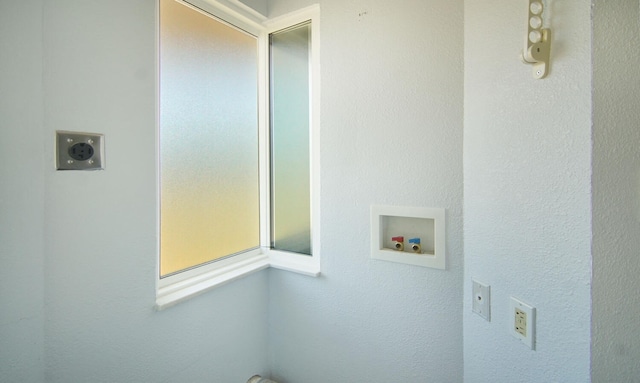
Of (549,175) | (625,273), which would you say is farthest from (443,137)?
(625,273)

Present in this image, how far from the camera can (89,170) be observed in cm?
93

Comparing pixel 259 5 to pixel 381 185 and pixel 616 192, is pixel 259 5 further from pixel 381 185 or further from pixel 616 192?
pixel 616 192

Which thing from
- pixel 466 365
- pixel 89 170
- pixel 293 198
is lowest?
pixel 466 365

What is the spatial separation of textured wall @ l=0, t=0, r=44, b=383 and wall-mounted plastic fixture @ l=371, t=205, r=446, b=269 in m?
1.21

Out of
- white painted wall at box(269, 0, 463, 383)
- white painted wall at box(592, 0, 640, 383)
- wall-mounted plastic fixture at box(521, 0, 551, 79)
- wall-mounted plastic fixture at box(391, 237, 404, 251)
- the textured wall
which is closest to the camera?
white painted wall at box(592, 0, 640, 383)

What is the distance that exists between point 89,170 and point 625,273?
1463mm

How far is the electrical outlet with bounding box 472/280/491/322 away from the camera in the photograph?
86 cm

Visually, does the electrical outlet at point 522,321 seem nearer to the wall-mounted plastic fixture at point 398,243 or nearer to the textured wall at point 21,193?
the wall-mounted plastic fixture at point 398,243

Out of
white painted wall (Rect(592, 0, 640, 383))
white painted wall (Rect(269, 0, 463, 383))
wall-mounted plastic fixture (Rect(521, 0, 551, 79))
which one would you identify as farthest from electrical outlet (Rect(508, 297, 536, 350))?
wall-mounted plastic fixture (Rect(521, 0, 551, 79))

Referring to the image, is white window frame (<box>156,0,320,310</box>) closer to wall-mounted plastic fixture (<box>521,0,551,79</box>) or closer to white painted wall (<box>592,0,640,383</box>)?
wall-mounted plastic fixture (<box>521,0,551,79</box>)

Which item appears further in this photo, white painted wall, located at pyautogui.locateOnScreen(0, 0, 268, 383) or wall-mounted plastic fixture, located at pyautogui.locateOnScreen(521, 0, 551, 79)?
white painted wall, located at pyautogui.locateOnScreen(0, 0, 268, 383)

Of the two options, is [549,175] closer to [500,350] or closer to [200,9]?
[500,350]

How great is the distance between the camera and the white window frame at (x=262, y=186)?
126 centimetres

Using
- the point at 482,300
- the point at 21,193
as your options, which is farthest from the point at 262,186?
the point at 482,300
